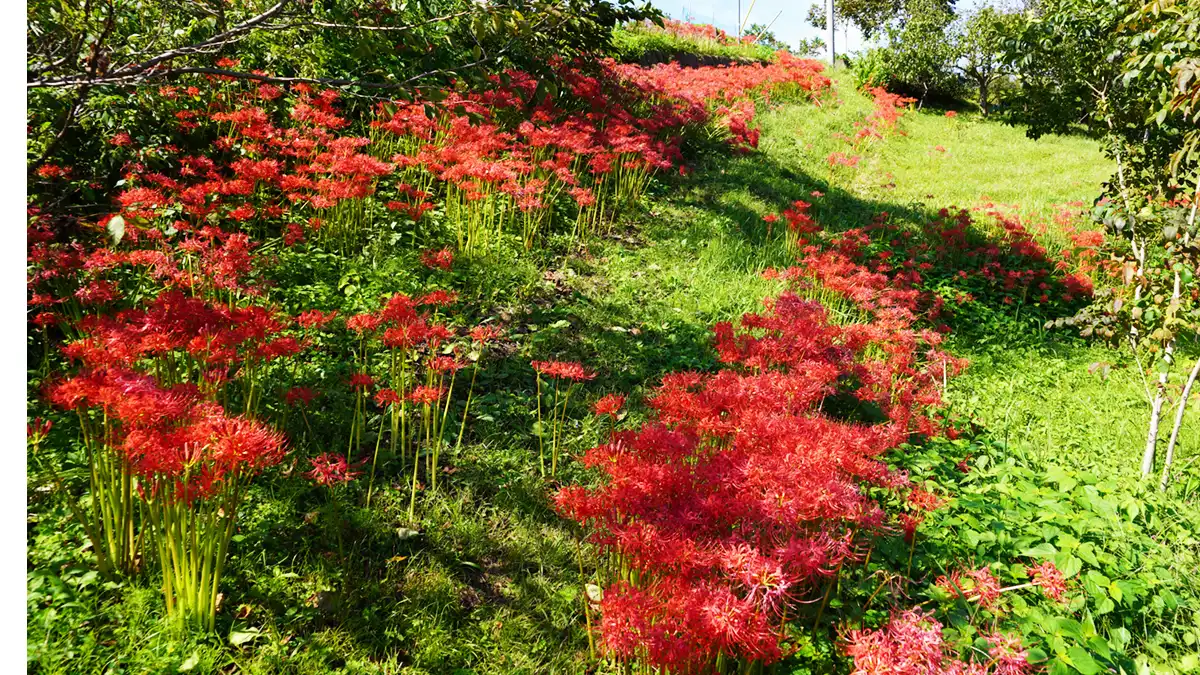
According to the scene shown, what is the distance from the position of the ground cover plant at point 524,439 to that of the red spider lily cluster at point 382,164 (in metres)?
0.06

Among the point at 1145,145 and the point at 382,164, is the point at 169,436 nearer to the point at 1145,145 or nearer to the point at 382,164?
the point at 382,164

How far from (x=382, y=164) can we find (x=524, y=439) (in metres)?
2.35

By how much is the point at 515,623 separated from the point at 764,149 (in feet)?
33.3

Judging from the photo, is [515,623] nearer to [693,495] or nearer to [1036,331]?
[693,495]

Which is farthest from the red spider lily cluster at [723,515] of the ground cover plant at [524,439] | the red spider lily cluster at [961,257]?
the red spider lily cluster at [961,257]

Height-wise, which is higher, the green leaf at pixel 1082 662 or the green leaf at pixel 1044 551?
the green leaf at pixel 1044 551

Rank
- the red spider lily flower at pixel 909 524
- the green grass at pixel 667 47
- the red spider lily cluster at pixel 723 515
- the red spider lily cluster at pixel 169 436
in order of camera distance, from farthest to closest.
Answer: the green grass at pixel 667 47 < the red spider lily flower at pixel 909 524 < the red spider lily cluster at pixel 169 436 < the red spider lily cluster at pixel 723 515

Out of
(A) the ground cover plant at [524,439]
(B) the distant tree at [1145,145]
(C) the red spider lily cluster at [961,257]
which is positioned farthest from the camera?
(C) the red spider lily cluster at [961,257]

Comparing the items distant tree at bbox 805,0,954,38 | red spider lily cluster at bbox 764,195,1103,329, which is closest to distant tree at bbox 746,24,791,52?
distant tree at bbox 805,0,954,38

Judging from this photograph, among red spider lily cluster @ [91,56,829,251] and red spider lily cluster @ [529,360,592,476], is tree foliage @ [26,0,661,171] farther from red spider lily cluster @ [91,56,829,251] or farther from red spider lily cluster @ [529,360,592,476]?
red spider lily cluster @ [529,360,592,476]

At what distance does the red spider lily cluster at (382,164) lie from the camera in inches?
166

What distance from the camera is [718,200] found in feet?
26.1

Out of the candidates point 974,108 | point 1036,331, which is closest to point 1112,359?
point 1036,331

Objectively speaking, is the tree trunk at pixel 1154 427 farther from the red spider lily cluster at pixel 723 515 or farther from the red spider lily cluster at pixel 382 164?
the red spider lily cluster at pixel 382 164
